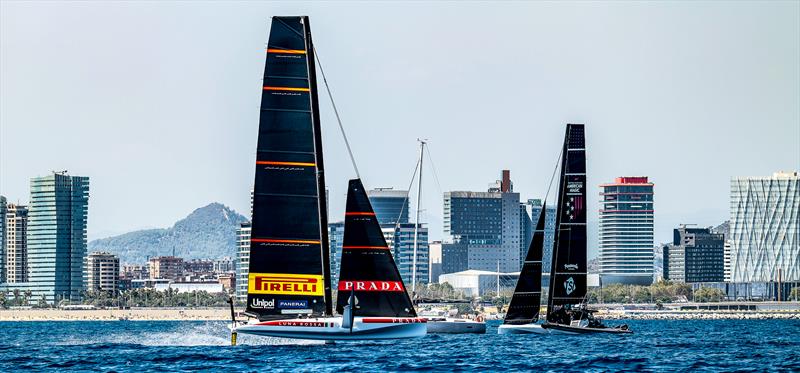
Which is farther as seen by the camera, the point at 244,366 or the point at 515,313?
the point at 515,313

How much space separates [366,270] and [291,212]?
538 cm

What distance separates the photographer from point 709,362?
7138 cm

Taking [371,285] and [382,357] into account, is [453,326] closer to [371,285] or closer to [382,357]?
[371,285]

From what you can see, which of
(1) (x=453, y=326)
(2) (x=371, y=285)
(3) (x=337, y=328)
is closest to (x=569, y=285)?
(1) (x=453, y=326)

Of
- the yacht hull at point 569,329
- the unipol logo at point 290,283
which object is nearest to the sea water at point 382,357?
the unipol logo at point 290,283

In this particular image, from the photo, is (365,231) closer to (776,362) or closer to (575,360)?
(575,360)

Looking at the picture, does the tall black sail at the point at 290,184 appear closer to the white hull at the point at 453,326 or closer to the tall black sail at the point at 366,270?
the tall black sail at the point at 366,270

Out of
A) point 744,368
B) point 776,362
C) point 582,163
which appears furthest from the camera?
point 582,163

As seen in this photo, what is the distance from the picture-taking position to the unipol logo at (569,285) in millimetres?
104250

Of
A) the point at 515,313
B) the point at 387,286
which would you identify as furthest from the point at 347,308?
the point at 515,313

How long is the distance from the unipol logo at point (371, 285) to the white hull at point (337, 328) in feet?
5.27

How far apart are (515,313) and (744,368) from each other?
40.9m

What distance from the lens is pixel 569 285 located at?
10431 centimetres

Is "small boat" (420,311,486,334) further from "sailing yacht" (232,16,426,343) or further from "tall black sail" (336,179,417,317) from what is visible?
"sailing yacht" (232,16,426,343)
